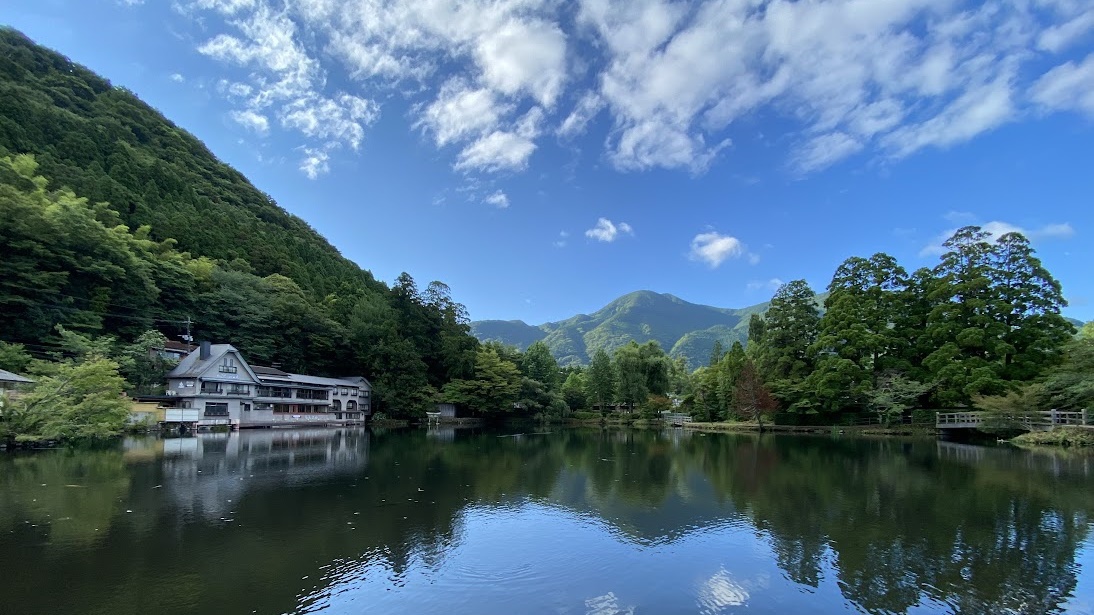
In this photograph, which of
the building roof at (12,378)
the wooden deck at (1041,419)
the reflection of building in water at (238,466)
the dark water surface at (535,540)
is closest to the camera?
the dark water surface at (535,540)

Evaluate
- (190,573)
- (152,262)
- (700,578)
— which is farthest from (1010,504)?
(152,262)

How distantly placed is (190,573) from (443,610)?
3549 mm

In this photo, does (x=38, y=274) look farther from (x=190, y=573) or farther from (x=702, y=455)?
(x=702, y=455)

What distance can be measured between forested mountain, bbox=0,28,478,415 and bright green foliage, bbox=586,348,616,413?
13159mm

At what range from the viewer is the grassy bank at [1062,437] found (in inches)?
867

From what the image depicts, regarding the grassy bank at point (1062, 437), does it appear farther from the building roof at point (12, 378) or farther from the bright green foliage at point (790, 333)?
the building roof at point (12, 378)

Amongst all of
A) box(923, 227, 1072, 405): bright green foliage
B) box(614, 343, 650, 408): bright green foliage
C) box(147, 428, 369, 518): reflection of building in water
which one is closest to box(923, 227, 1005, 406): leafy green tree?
box(923, 227, 1072, 405): bright green foliage

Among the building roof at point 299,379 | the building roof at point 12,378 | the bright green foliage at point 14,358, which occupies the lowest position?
the building roof at point 299,379

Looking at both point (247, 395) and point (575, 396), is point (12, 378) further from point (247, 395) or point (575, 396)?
point (575, 396)

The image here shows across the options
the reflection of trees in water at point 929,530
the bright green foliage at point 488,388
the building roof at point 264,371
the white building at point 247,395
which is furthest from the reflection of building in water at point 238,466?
the bright green foliage at point 488,388

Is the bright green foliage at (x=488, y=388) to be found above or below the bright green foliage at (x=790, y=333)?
below

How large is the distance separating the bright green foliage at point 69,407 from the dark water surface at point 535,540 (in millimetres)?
2779

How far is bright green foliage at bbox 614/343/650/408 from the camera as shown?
52.4m

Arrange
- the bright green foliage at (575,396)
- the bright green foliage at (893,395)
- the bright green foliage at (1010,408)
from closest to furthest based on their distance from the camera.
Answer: the bright green foliage at (1010,408) → the bright green foliage at (893,395) → the bright green foliage at (575,396)
